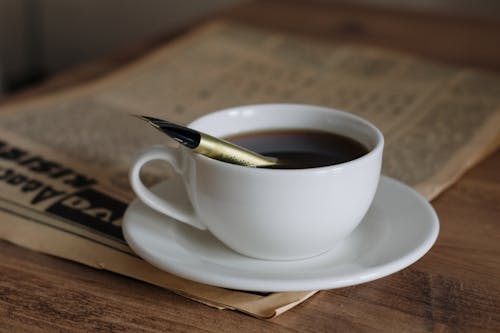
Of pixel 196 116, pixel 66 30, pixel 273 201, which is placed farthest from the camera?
pixel 66 30

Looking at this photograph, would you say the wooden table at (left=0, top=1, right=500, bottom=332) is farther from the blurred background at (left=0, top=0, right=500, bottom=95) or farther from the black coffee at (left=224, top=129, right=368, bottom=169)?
the blurred background at (left=0, top=0, right=500, bottom=95)

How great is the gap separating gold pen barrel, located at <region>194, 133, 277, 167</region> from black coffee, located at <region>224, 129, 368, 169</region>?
0.06ft

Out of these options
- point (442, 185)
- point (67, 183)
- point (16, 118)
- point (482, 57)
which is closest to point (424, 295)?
point (442, 185)

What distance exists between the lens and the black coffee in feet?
1.58

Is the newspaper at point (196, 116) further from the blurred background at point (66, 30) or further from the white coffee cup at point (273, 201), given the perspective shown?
the blurred background at point (66, 30)

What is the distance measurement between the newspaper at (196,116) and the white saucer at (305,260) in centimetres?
2

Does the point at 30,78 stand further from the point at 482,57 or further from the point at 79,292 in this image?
the point at 79,292

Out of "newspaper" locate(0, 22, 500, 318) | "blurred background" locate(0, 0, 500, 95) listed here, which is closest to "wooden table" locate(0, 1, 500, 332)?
"newspaper" locate(0, 22, 500, 318)

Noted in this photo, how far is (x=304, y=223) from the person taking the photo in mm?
432

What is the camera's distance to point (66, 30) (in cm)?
226

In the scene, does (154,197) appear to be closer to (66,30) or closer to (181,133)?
(181,133)

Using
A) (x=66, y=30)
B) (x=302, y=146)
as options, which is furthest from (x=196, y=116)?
(x=66, y=30)

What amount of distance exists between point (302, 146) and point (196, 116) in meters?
0.30

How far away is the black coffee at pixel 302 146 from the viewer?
1.58 ft
